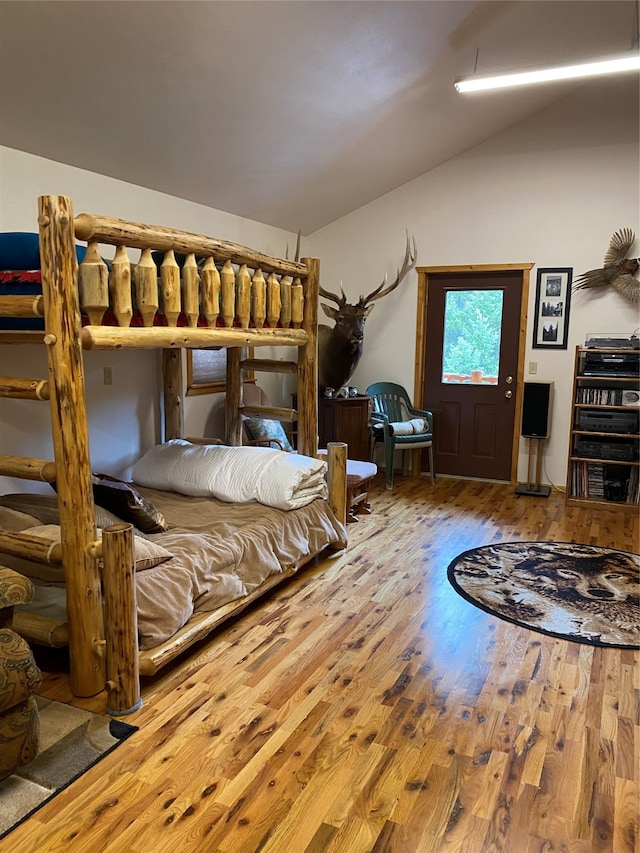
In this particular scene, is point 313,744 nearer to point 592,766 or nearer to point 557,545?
point 592,766

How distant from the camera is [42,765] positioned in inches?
76.4

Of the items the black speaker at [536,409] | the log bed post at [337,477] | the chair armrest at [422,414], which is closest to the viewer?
the log bed post at [337,477]

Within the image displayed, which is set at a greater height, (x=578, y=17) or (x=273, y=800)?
(x=578, y=17)

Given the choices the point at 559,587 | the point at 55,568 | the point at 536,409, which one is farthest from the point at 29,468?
the point at 536,409

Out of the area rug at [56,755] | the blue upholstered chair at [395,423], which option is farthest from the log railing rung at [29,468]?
the blue upholstered chair at [395,423]

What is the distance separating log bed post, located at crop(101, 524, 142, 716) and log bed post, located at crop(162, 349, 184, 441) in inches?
84.8

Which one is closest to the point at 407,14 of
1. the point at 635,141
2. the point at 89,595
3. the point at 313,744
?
the point at 635,141

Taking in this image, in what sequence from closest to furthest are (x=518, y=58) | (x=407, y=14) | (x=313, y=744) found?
(x=313, y=744), (x=407, y=14), (x=518, y=58)

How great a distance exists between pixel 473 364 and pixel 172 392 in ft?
9.87

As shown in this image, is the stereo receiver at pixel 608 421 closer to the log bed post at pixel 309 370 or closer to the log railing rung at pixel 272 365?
the log bed post at pixel 309 370

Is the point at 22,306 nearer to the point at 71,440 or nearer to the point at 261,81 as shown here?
the point at 71,440

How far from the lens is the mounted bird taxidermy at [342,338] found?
5207 millimetres

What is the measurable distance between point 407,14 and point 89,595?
332 cm

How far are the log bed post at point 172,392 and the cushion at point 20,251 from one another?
1937mm
